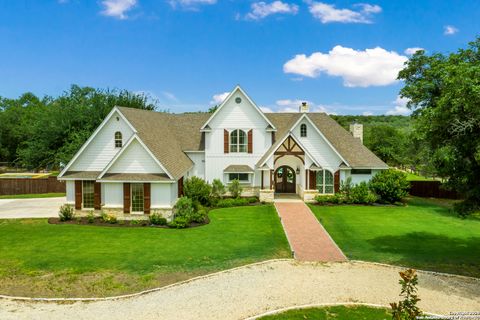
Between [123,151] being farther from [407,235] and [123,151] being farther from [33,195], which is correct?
[33,195]

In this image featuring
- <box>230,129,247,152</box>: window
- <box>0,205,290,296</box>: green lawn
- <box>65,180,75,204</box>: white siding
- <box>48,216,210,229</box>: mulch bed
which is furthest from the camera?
<box>230,129,247,152</box>: window

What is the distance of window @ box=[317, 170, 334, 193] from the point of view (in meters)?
29.0

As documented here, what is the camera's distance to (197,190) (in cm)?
2631

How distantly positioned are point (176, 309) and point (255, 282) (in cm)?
326

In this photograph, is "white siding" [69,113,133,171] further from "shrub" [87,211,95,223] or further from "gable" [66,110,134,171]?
"shrub" [87,211,95,223]

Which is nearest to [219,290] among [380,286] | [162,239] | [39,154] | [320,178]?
[380,286]

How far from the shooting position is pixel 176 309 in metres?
10.2

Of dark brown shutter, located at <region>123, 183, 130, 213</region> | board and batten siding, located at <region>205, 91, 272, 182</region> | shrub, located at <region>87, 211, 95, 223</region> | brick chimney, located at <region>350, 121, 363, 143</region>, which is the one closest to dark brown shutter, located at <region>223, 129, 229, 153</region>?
board and batten siding, located at <region>205, 91, 272, 182</region>

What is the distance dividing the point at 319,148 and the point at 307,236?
40.9 ft

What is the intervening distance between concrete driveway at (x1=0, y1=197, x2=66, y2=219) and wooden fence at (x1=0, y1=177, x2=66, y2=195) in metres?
3.71

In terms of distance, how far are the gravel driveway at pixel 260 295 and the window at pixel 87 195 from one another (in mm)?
12167

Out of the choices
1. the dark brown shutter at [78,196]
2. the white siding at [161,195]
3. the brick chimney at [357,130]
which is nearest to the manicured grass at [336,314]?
the white siding at [161,195]

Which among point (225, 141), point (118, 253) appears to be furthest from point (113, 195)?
point (225, 141)

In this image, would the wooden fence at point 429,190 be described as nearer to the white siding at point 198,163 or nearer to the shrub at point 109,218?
the white siding at point 198,163
